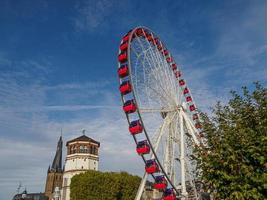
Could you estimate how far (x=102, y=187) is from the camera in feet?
207

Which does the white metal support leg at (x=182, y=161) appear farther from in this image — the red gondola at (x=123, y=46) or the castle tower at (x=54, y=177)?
the castle tower at (x=54, y=177)

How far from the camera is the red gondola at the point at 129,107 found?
99.1 ft

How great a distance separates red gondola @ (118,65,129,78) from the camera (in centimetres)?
3102

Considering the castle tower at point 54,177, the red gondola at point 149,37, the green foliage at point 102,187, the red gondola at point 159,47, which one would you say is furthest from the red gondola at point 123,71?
the castle tower at point 54,177

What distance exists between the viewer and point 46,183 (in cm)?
13288

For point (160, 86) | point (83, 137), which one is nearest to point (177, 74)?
Result: point (160, 86)

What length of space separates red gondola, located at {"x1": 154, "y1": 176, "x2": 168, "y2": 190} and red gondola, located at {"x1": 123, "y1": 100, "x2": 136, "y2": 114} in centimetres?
732

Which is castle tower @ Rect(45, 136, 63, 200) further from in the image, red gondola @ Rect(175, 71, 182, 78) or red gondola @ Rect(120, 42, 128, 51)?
red gondola @ Rect(120, 42, 128, 51)

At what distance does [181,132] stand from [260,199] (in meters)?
20.3

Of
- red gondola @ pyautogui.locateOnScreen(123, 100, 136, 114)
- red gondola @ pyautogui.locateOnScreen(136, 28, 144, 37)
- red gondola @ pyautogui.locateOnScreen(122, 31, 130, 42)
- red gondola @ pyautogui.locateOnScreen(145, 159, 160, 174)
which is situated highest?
red gondola @ pyautogui.locateOnScreen(136, 28, 144, 37)

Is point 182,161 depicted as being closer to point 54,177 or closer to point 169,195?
point 169,195

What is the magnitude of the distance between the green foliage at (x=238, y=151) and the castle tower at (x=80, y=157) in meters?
76.2

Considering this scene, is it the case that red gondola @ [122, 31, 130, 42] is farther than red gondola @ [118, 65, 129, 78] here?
Yes

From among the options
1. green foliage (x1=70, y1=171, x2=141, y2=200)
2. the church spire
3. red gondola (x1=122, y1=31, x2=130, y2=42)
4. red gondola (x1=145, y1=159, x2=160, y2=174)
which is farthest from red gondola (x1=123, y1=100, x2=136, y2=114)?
the church spire
